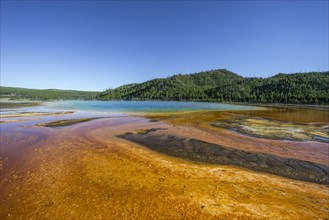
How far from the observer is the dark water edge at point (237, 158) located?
852cm

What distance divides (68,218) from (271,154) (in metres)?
10.8

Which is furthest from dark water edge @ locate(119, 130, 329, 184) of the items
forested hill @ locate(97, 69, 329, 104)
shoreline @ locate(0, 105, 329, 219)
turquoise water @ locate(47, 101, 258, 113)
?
Result: forested hill @ locate(97, 69, 329, 104)

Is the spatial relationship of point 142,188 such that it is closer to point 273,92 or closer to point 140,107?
point 140,107

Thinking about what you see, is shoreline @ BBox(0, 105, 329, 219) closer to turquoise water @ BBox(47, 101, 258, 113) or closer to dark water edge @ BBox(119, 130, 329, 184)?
dark water edge @ BBox(119, 130, 329, 184)

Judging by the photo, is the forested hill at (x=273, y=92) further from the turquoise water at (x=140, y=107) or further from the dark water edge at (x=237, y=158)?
the dark water edge at (x=237, y=158)

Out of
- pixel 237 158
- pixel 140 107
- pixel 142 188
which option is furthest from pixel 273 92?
pixel 142 188

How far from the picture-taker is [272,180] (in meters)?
7.70

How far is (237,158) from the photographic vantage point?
34.1 ft

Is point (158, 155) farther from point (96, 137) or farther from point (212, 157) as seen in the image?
point (96, 137)

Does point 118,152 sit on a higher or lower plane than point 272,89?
lower

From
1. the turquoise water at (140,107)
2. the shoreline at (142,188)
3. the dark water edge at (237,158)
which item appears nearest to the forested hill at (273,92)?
the turquoise water at (140,107)

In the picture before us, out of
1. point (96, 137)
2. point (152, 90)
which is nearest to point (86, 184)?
point (96, 137)

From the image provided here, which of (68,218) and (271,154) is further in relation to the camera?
(271,154)

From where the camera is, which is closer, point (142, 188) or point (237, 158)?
point (142, 188)
